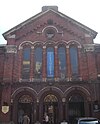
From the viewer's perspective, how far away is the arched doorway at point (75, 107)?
22.2m

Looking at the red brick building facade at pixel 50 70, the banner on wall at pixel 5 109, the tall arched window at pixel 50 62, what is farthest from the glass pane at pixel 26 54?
the banner on wall at pixel 5 109

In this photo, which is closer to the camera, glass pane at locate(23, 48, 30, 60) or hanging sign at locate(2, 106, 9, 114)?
hanging sign at locate(2, 106, 9, 114)

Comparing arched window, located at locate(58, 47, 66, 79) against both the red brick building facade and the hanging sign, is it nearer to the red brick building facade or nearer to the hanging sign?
the red brick building facade

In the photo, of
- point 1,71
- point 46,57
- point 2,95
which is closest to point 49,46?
point 46,57

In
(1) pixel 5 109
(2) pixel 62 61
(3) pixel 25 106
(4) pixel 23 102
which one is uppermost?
(2) pixel 62 61

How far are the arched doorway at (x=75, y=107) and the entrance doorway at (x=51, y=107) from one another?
4.80ft

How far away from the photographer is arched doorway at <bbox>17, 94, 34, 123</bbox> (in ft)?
73.2

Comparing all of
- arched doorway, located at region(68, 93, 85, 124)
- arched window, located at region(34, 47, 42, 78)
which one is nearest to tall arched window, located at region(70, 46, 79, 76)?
arched doorway, located at region(68, 93, 85, 124)

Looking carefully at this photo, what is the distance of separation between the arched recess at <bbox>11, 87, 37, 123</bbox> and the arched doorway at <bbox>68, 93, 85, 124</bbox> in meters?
3.80

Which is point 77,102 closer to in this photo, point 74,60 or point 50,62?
point 74,60

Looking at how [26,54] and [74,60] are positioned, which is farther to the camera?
[26,54]

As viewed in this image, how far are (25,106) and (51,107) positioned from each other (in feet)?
9.05

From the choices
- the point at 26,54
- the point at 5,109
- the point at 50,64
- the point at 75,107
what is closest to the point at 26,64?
the point at 26,54

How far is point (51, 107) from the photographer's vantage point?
74.1ft
